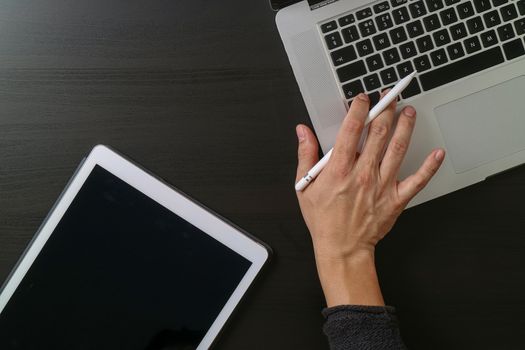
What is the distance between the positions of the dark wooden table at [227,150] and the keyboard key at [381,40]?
122mm

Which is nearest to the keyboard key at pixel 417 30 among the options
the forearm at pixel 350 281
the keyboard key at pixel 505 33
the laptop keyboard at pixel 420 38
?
the laptop keyboard at pixel 420 38

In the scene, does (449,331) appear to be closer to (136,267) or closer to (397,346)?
(397,346)

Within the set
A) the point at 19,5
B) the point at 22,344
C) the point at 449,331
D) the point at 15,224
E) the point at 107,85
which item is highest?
the point at 19,5

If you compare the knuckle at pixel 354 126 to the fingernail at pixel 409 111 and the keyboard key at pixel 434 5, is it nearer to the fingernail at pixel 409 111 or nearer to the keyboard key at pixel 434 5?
the fingernail at pixel 409 111

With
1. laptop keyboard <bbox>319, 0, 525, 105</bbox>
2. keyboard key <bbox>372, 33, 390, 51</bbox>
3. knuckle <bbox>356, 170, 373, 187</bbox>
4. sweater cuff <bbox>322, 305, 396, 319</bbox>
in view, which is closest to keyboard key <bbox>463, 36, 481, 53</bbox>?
laptop keyboard <bbox>319, 0, 525, 105</bbox>

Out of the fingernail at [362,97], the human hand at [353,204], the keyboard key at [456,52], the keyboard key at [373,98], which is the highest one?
the keyboard key at [456,52]

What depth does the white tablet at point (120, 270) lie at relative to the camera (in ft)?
2.04

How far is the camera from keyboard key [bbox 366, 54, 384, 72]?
601 millimetres

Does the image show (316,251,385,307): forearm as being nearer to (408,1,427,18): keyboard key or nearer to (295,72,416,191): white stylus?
(295,72,416,191): white stylus

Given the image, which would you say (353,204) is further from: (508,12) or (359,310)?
(508,12)

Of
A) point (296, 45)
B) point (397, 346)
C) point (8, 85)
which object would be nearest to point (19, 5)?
point (8, 85)

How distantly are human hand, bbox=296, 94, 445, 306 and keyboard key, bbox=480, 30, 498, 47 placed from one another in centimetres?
13

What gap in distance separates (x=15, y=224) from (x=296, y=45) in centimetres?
47

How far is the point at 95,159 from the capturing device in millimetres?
634
